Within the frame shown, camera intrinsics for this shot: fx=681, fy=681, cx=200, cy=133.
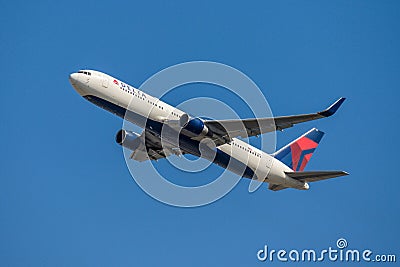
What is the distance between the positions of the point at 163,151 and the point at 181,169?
11.4 feet

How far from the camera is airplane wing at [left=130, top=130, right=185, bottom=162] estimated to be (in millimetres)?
46656

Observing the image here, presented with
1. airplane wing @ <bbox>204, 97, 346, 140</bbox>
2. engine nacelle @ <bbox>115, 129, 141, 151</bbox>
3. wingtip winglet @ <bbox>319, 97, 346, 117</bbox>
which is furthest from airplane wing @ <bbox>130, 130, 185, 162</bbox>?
wingtip winglet @ <bbox>319, 97, 346, 117</bbox>

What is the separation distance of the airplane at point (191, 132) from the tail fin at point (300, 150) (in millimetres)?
1963

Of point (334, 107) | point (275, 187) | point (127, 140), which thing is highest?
point (127, 140)

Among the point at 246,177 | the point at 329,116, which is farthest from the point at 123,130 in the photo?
the point at 329,116

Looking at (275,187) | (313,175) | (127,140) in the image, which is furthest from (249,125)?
(127,140)

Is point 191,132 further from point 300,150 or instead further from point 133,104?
point 300,150

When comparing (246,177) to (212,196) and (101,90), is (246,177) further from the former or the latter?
(101,90)

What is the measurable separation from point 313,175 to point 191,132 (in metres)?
9.38

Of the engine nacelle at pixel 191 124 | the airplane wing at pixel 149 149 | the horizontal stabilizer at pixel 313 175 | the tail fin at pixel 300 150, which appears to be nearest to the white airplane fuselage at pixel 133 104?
the engine nacelle at pixel 191 124

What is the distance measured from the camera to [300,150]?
51.7 metres

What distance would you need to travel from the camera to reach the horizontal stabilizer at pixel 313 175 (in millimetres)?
43344

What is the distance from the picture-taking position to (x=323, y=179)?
4516 cm

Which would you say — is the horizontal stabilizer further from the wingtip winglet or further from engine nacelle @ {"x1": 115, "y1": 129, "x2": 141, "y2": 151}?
engine nacelle @ {"x1": 115, "y1": 129, "x2": 141, "y2": 151}
